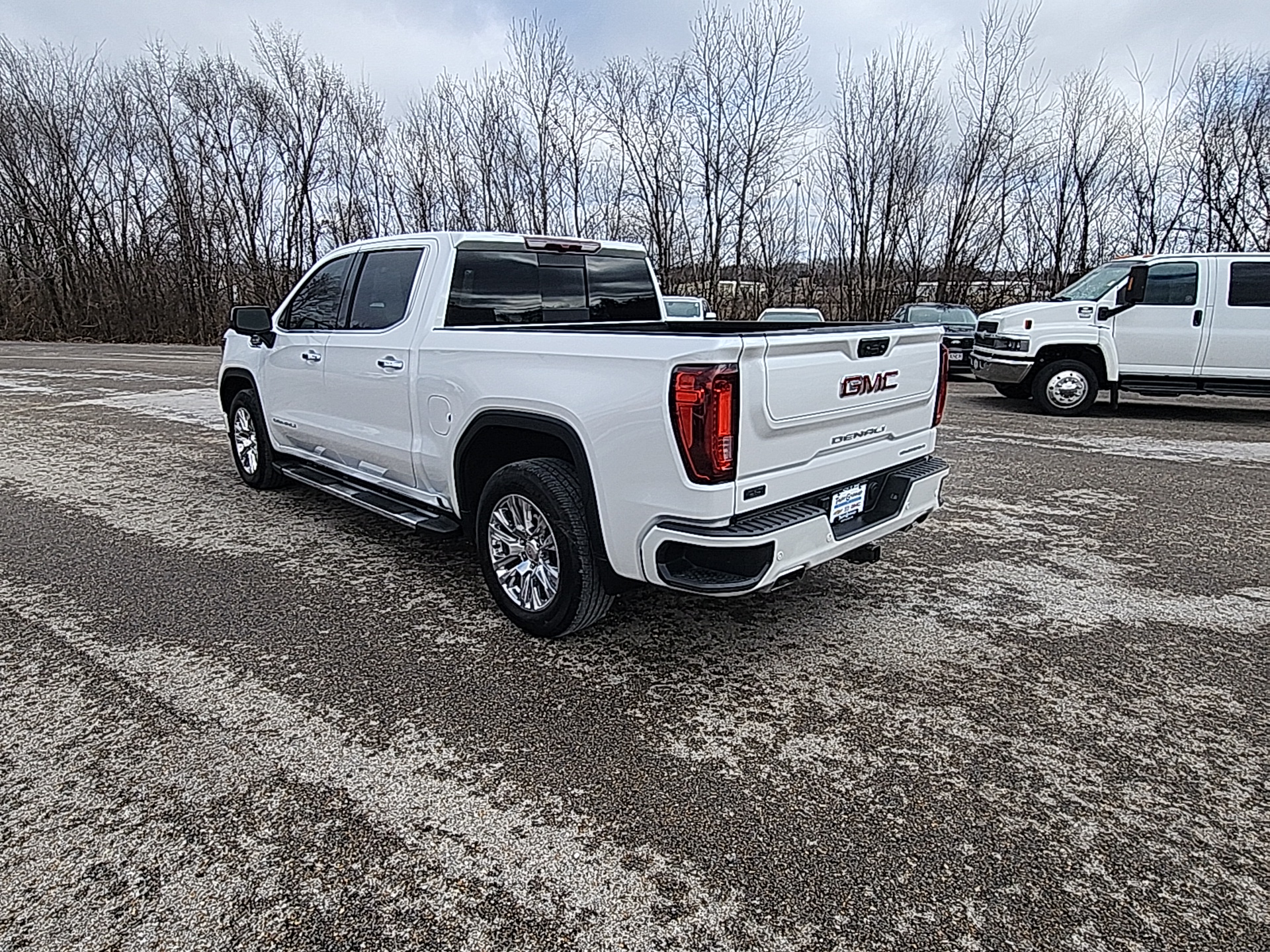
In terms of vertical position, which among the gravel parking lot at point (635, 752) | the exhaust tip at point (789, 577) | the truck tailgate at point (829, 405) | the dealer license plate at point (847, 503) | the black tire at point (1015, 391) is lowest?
the gravel parking lot at point (635, 752)

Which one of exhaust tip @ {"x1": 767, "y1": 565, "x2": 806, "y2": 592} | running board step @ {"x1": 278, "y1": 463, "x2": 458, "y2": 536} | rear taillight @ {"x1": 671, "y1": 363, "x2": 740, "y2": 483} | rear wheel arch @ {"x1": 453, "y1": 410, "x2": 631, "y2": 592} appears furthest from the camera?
running board step @ {"x1": 278, "y1": 463, "x2": 458, "y2": 536}

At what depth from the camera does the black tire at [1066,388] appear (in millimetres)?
Answer: 10828

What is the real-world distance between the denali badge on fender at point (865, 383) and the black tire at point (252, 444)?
14.9 feet

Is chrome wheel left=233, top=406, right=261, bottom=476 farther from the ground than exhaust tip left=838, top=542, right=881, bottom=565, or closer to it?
farther from the ground

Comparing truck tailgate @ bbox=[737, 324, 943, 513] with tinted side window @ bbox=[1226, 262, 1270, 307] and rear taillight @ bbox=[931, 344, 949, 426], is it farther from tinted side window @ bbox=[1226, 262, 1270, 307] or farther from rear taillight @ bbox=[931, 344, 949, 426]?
tinted side window @ bbox=[1226, 262, 1270, 307]

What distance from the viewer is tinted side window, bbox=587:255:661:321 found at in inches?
201

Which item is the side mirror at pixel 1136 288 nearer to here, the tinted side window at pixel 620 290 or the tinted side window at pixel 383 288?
the tinted side window at pixel 620 290

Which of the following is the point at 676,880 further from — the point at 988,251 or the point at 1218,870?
the point at 988,251

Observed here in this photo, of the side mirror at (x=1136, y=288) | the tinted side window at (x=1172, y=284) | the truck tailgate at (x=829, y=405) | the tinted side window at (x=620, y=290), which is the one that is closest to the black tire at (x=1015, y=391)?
the side mirror at (x=1136, y=288)

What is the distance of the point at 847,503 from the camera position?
3627 millimetres

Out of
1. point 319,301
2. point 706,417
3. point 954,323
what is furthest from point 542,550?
point 954,323

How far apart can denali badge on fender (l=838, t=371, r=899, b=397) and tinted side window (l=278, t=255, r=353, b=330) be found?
3.33m

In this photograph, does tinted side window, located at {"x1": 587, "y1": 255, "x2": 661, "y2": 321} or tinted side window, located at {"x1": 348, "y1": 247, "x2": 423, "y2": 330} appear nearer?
tinted side window, located at {"x1": 348, "y1": 247, "x2": 423, "y2": 330}

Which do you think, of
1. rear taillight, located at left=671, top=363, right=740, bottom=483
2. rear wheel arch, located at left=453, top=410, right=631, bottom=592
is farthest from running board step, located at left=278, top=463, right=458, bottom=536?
rear taillight, located at left=671, top=363, right=740, bottom=483
